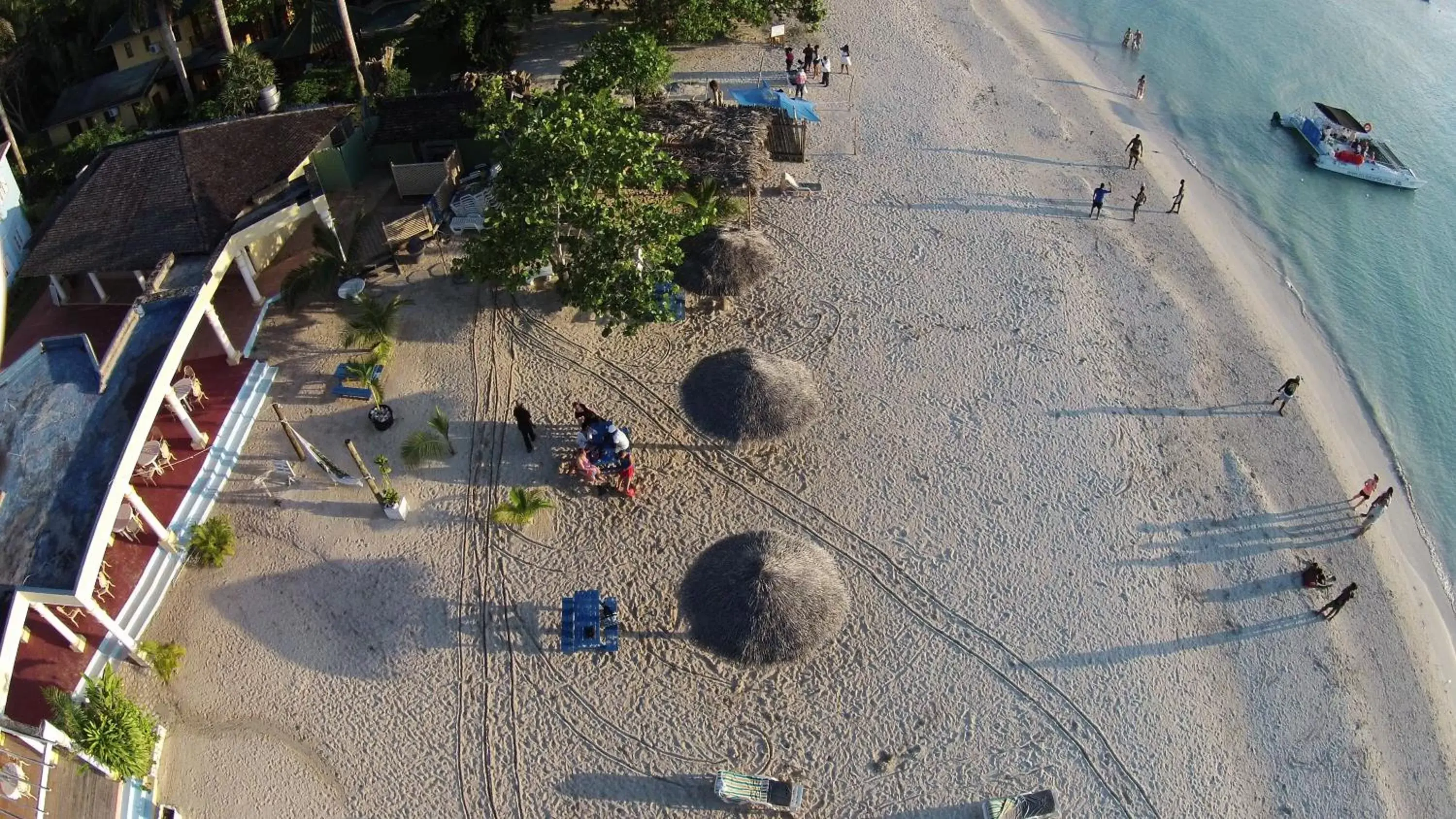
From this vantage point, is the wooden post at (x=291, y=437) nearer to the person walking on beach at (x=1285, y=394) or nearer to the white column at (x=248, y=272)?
the white column at (x=248, y=272)

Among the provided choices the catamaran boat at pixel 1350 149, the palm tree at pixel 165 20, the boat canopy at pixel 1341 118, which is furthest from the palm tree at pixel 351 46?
the boat canopy at pixel 1341 118

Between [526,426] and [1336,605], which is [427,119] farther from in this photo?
[1336,605]

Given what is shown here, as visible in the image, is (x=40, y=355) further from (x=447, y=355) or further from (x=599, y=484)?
(x=599, y=484)

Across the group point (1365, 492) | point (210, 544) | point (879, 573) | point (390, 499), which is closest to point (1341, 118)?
point (1365, 492)

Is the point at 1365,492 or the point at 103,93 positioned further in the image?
the point at 103,93

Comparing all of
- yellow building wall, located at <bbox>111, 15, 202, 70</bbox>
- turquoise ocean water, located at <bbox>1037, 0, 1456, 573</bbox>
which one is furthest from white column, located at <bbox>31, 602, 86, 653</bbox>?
turquoise ocean water, located at <bbox>1037, 0, 1456, 573</bbox>

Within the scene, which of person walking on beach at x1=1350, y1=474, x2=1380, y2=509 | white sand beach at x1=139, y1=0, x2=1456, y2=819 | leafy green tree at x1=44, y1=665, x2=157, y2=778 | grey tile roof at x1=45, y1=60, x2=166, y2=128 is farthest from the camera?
grey tile roof at x1=45, y1=60, x2=166, y2=128

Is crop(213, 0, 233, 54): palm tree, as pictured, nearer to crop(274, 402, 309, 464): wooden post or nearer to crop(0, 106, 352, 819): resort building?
crop(0, 106, 352, 819): resort building

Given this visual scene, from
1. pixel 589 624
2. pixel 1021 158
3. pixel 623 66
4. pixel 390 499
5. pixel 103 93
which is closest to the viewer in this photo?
pixel 589 624
